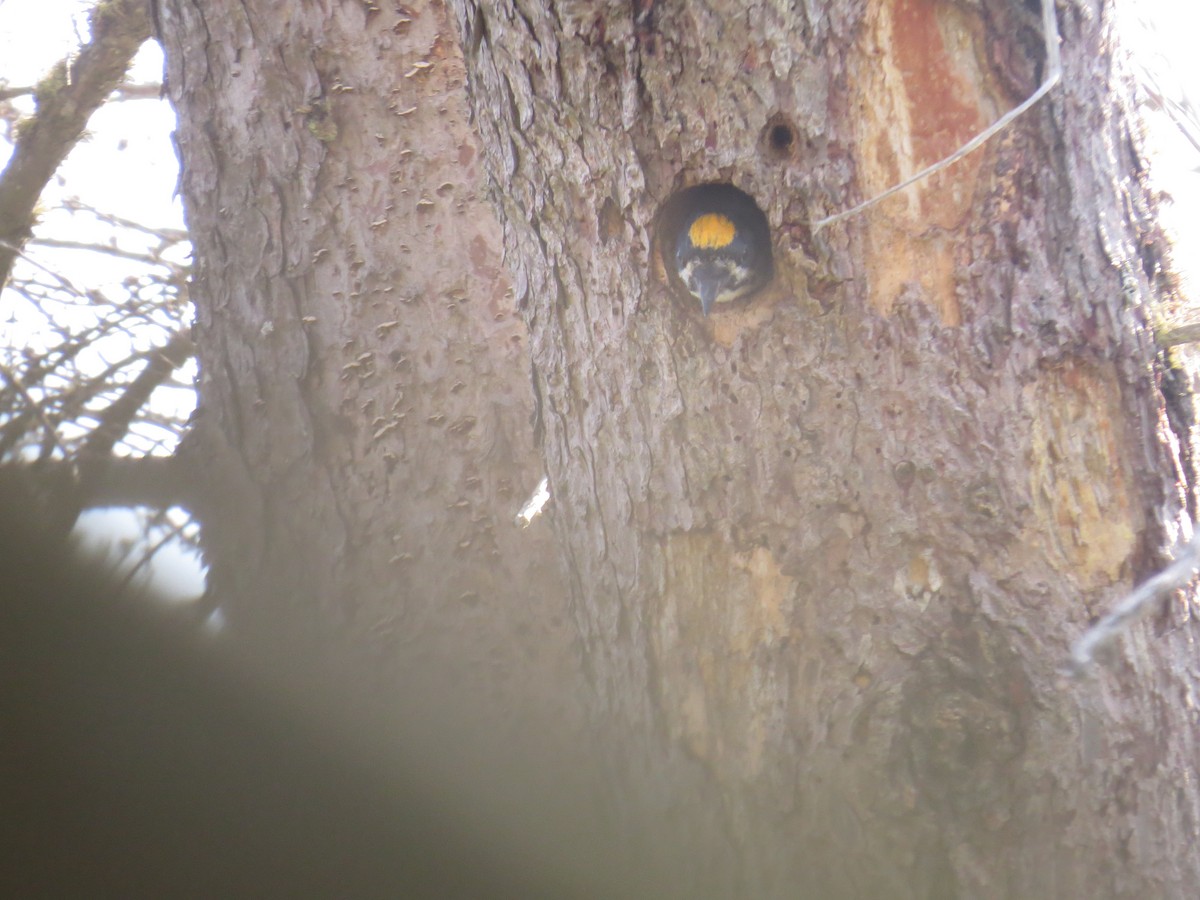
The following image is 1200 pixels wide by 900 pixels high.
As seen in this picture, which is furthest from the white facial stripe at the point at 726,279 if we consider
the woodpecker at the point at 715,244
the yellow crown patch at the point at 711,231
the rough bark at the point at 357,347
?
the rough bark at the point at 357,347

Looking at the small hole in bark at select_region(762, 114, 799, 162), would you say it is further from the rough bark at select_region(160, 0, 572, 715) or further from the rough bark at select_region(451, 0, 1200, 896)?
the rough bark at select_region(160, 0, 572, 715)

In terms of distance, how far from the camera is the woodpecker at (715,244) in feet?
4.35

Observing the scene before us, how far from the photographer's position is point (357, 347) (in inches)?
74.9

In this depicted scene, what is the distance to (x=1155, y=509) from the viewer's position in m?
1.19

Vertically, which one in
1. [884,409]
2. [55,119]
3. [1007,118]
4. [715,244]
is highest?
→ [55,119]

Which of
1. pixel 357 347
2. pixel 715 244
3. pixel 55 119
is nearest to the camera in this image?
pixel 715 244

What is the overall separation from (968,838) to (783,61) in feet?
3.65

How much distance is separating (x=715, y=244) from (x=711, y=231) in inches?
2.5

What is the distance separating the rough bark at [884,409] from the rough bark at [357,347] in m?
0.55

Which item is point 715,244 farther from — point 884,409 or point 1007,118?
point 1007,118

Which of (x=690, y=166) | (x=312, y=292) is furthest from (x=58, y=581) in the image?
(x=690, y=166)

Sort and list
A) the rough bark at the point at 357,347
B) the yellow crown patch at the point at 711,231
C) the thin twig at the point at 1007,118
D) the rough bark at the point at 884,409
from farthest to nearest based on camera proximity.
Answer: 1. the rough bark at the point at 357,347
2. the yellow crown patch at the point at 711,231
3. the rough bark at the point at 884,409
4. the thin twig at the point at 1007,118

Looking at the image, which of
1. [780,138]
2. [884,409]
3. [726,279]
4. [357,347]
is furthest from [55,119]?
[884,409]

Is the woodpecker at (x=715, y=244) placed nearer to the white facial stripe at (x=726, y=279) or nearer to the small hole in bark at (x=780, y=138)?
the white facial stripe at (x=726, y=279)
